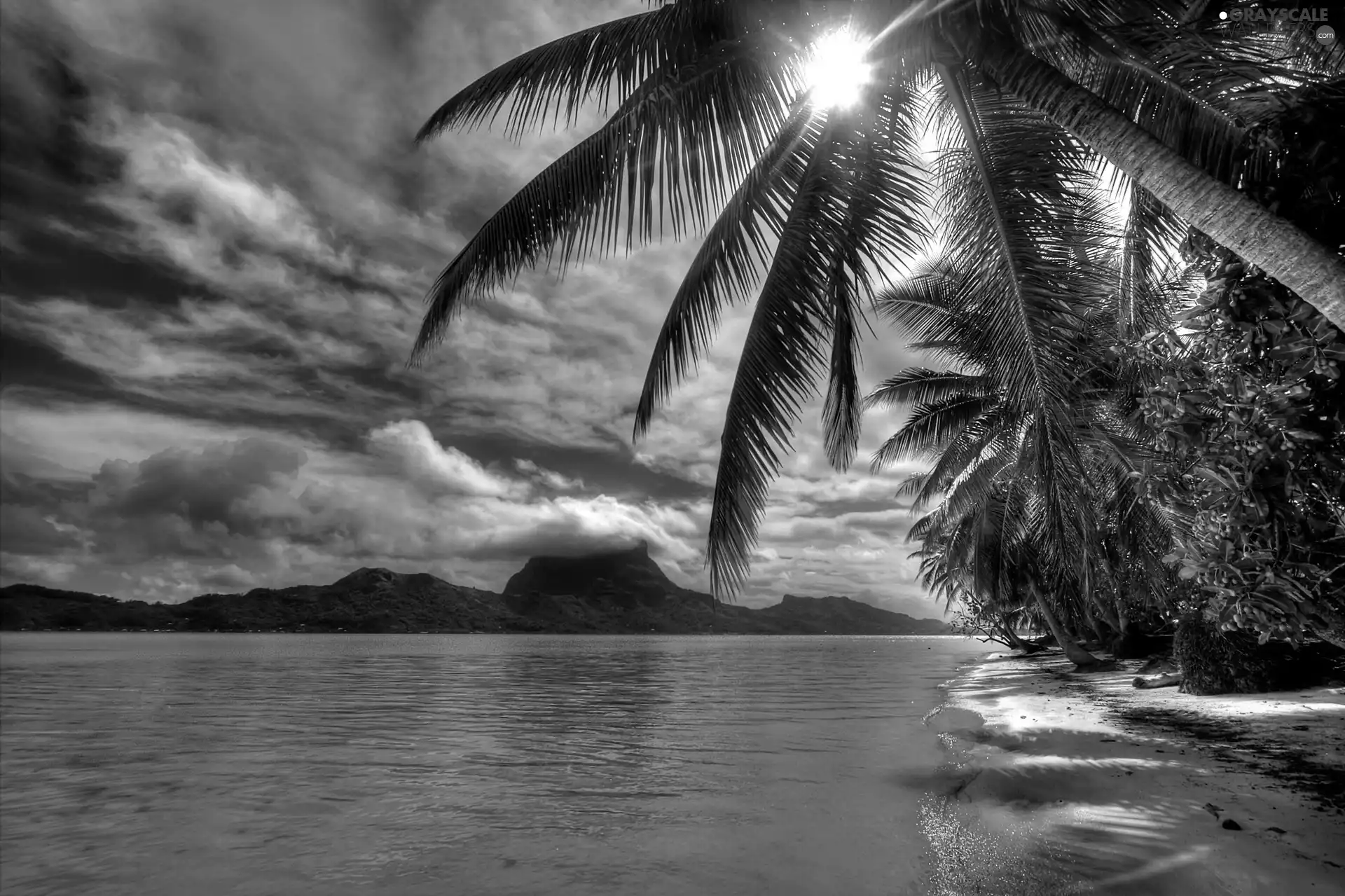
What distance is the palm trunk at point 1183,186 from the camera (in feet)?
11.3

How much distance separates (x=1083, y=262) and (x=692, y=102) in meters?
3.64

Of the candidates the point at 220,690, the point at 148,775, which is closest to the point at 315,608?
the point at 220,690

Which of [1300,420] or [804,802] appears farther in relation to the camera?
[804,802]

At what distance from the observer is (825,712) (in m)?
13.7

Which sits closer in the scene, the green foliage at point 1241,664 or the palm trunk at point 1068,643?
the green foliage at point 1241,664

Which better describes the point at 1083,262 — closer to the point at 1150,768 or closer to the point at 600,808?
the point at 1150,768

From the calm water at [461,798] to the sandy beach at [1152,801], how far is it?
0.58 meters

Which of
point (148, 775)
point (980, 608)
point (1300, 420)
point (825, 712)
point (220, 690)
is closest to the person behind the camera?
point (1300, 420)

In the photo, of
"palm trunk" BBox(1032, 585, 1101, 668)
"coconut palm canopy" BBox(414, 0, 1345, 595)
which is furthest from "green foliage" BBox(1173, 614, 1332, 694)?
"palm trunk" BBox(1032, 585, 1101, 668)

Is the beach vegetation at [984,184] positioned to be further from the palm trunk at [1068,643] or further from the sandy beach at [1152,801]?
the palm trunk at [1068,643]

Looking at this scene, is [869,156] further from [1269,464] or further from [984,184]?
[1269,464]

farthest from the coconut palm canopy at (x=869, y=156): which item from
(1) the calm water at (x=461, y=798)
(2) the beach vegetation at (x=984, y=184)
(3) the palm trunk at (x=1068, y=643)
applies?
(3) the palm trunk at (x=1068, y=643)

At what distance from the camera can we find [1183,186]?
3.94 meters

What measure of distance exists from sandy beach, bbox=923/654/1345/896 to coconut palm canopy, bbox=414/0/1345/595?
8.03 feet
